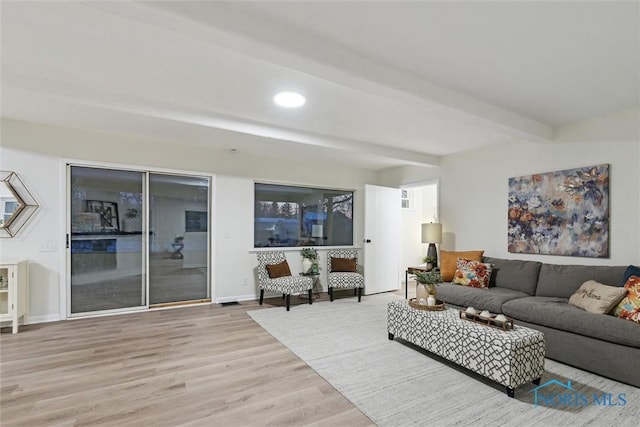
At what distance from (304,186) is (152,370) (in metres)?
3.84

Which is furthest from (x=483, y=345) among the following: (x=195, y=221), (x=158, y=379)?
(x=195, y=221)

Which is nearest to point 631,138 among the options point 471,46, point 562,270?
point 562,270

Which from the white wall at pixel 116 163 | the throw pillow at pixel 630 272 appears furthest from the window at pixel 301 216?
the throw pillow at pixel 630 272

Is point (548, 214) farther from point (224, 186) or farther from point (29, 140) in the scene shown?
point (29, 140)

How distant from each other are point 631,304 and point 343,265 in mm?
3615

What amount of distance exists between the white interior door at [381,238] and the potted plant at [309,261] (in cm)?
106

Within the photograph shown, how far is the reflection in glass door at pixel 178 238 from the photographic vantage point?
15.0ft

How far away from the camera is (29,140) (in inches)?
149

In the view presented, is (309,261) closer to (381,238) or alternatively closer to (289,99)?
(381,238)

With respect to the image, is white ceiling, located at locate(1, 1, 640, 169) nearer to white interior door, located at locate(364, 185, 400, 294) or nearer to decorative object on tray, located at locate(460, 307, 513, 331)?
decorative object on tray, located at locate(460, 307, 513, 331)

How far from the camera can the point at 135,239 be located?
14.5ft

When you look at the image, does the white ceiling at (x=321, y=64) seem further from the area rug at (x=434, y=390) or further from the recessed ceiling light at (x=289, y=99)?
the area rug at (x=434, y=390)

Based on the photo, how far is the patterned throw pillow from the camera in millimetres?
3973

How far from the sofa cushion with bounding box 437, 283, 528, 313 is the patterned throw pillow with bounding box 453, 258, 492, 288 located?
0.34ft
